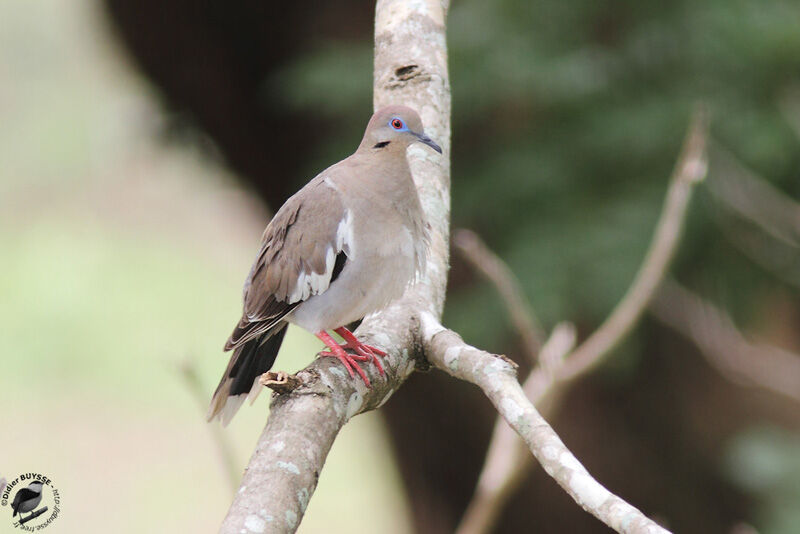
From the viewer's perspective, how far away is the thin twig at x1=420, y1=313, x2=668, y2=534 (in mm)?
1542

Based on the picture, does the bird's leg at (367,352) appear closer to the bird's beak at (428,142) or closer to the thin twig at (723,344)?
the bird's beak at (428,142)

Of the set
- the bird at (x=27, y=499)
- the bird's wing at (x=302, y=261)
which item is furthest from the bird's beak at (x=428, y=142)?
the bird at (x=27, y=499)

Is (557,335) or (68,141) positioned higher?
(68,141)

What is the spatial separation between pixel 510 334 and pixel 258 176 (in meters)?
1.71

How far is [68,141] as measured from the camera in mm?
7324

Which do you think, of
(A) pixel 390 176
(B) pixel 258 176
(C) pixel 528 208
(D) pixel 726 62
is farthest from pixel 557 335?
(B) pixel 258 176

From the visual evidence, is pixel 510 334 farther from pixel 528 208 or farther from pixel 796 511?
pixel 796 511

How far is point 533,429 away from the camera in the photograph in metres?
1.77

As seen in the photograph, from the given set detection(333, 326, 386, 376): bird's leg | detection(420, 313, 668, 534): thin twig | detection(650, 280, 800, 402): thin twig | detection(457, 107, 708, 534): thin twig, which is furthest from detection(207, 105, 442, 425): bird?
detection(650, 280, 800, 402): thin twig

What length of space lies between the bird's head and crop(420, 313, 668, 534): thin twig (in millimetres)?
630

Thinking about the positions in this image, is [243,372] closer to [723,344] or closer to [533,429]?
[533,429]

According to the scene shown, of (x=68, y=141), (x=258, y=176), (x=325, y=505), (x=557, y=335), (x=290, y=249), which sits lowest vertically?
(x=325, y=505)

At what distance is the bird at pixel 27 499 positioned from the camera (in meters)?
2.92

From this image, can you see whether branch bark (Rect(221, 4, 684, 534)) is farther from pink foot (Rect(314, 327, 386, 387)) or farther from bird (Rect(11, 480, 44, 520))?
bird (Rect(11, 480, 44, 520))
